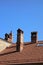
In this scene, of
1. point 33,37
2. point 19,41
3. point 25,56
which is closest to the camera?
point 25,56

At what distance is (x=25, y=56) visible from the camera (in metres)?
33.2

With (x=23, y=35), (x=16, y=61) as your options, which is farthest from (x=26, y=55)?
(x=23, y=35)

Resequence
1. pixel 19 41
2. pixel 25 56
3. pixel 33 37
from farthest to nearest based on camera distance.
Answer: pixel 33 37
pixel 19 41
pixel 25 56

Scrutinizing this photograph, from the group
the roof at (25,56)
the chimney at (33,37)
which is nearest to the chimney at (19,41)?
the roof at (25,56)

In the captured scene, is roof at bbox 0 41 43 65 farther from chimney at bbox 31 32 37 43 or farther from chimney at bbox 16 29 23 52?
chimney at bbox 31 32 37 43

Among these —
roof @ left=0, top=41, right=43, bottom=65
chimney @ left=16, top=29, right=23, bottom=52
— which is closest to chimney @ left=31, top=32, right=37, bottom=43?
roof @ left=0, top=41, right=43, bottom=65

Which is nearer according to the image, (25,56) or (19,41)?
(25,56)

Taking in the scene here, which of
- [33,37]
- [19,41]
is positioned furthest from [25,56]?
[33,37]

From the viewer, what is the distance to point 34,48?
118 ft

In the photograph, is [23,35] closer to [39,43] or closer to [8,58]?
[39,43]

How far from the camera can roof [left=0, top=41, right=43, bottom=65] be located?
31.9 metres

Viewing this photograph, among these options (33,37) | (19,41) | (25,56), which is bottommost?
(25,56)

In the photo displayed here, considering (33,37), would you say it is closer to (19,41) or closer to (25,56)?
(19,41)

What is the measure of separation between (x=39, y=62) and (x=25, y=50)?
5398 millimetres
